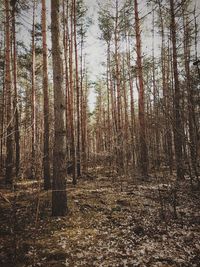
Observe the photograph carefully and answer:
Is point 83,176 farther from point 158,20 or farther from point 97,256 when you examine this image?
point 158,20

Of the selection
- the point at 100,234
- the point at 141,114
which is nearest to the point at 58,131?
the point at 100,234

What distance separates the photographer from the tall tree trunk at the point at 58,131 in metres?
6.16

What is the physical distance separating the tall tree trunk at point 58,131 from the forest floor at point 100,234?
441 millimetres

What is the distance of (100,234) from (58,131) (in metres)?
2.76

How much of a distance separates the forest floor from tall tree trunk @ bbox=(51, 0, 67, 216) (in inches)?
17.4

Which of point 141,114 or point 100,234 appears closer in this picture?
point 100,234

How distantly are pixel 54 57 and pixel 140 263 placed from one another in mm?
5268

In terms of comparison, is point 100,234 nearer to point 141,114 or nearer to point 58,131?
point 58,131

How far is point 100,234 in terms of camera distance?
5.31 m

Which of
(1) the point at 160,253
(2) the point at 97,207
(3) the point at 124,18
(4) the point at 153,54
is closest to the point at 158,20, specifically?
(4) the point at 153,54

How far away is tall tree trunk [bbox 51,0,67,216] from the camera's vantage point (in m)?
6.16

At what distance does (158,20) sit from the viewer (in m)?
18.8

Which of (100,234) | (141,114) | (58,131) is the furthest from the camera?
(141,114)

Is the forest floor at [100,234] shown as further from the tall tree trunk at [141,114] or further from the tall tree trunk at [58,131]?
the tall tree trunk at [141,114]
